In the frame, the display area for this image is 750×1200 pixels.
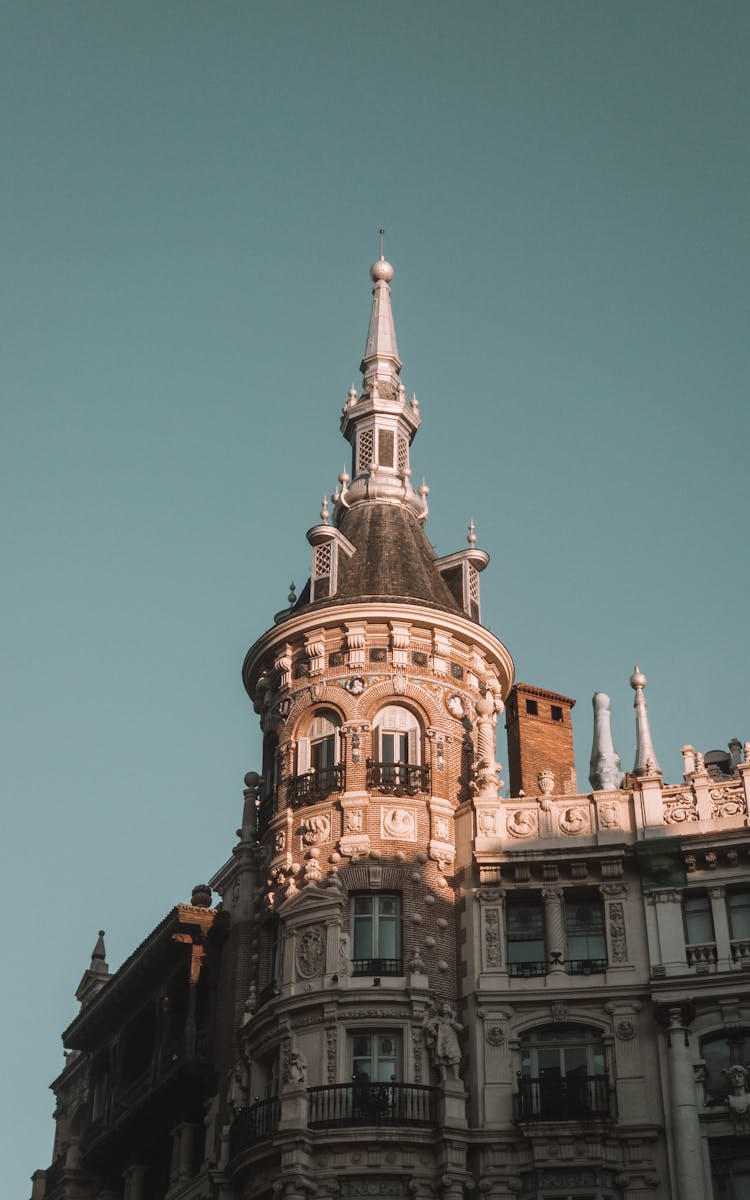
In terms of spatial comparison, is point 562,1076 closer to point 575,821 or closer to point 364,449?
point 575,821

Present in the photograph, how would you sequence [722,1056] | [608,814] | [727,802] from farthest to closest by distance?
[608,814] < [727,802] < [722,1056]

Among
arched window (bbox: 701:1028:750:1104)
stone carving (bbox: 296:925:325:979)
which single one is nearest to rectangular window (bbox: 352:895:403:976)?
stone carving (bbox: 296:925:325:979)

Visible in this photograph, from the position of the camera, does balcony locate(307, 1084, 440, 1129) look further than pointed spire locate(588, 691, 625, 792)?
No

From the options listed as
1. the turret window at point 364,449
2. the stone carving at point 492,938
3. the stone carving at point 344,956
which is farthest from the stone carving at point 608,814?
the turret window at point 364,449

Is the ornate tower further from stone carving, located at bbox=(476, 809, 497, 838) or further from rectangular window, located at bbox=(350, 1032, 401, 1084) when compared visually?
stone carving, located at bbox=(476, 809, 497, 838)

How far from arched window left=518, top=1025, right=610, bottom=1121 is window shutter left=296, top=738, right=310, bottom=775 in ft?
31.4

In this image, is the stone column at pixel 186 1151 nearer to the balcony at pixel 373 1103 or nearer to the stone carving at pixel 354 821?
the balcony at pixel 373 1103

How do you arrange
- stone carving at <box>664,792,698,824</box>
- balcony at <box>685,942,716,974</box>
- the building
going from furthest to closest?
stone carving at <box>664,792,698,824</box> → balcony at <box>685,942,716,974</box> → the building

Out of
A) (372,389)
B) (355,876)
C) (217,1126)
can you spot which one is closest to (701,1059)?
(355,876)

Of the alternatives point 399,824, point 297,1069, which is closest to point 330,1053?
point 297,1069

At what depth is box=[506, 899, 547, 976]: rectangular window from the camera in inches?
1768

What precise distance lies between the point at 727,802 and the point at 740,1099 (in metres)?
7.54

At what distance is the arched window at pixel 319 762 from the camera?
47.7 m

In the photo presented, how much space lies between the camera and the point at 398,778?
4750 centimetres
